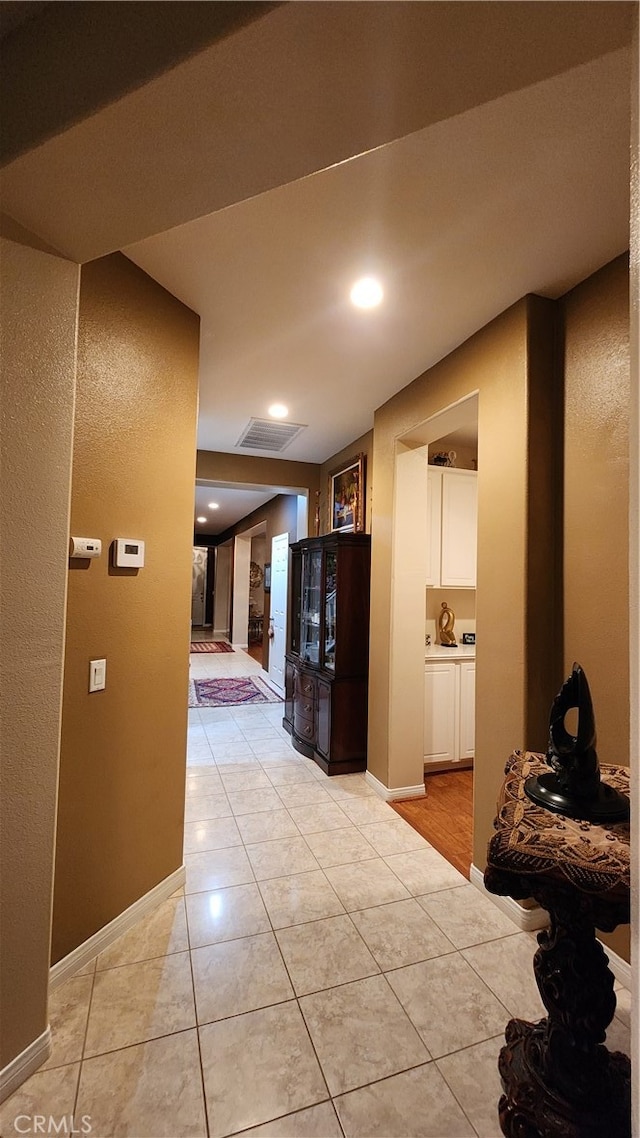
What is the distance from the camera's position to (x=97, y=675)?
5.42 ft

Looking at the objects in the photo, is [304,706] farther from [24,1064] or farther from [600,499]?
[600,499]

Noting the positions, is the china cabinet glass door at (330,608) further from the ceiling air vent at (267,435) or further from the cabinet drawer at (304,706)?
the ceiling air vent at (267,435)

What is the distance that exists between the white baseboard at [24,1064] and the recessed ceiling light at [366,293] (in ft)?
9.31

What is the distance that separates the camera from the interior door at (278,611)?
19.0ft

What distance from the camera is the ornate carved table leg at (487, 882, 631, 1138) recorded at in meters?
1.07

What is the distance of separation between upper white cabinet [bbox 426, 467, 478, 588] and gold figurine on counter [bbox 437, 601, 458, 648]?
307mm

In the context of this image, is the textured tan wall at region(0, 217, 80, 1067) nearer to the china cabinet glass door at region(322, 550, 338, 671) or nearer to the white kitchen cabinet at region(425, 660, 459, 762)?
the china cabinet glass door at region(322, 550, 338, 671)

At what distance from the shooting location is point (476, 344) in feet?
7.38

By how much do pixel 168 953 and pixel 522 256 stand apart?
3013 mm

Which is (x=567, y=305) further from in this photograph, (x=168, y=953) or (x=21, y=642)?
(x=168, y=953)

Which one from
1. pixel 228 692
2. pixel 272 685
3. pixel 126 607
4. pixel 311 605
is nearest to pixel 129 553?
pixel 126 607

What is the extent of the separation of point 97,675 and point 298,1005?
1326 millimetres

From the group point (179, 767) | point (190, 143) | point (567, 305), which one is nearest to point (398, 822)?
point (179, 767)

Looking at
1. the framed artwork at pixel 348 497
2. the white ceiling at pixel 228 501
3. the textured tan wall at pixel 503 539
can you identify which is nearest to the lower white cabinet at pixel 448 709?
the textured tan wall at pixel 503 539
